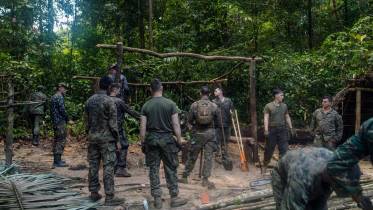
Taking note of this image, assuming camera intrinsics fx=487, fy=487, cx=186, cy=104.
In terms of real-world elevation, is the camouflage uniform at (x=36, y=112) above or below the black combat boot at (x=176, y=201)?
above

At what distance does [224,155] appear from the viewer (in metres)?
11.7

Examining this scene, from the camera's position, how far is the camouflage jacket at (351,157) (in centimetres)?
368

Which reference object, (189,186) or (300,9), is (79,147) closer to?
(189,186)

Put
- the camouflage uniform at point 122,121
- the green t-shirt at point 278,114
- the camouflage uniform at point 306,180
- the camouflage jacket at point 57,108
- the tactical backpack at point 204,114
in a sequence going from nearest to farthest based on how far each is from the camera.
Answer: the camouflage uniform at point 306,180, the camouflage uniform at point 122,121, the tactical backpack at point 204,114, the green t-shirt at point 278,114, the camouflage jacket at point 57,108

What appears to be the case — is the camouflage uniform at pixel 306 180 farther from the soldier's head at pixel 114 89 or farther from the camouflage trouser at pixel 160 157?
the soldier's head at pixel 114 89

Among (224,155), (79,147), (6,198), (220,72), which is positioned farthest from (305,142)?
(6,198)

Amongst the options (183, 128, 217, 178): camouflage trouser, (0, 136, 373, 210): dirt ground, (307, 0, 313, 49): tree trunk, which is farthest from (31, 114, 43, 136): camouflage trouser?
(307, 0, 313, 49): tree trunk

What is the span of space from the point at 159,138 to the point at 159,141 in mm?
50

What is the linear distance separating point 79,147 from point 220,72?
506 centimetres

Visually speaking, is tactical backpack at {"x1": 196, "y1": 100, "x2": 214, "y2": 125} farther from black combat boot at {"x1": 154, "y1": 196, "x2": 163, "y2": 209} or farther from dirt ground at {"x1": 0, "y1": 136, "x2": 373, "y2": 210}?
black combat boot at {"x1": 154, "y1": 196, "x2": 163, "y2": 209}

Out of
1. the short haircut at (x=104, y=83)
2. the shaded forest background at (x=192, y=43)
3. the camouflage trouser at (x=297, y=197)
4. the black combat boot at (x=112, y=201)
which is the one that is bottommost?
the black combat boot at (x=112, y=201)

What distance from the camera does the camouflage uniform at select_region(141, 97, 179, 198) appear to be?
7.78m

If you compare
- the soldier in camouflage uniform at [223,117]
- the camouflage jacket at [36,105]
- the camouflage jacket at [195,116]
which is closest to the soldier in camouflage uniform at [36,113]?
the camouflage jacket at [36,105]

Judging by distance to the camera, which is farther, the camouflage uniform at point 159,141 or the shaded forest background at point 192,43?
the shaded forest background at point 192,43
